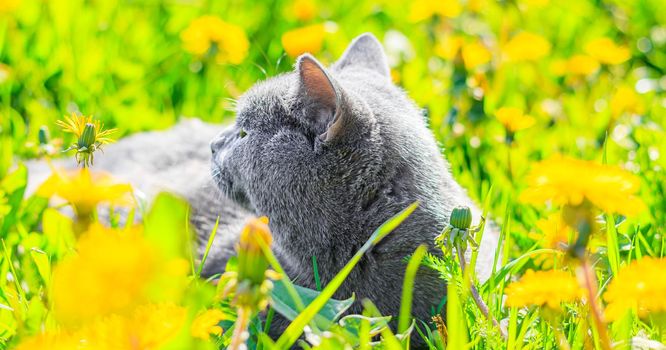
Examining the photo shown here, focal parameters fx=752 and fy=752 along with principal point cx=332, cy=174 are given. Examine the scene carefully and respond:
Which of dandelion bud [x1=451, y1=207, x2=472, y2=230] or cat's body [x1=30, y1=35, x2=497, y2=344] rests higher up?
dandelion bud [x1=451, y1=207, x2=472, y2=230]

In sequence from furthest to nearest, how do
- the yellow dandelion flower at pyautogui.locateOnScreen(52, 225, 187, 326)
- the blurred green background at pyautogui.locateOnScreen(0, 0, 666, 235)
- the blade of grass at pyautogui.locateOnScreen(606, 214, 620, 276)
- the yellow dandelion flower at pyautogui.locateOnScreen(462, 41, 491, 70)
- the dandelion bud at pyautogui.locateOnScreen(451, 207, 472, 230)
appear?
the yellow dandelion flower at pyautogui.locateOnScreen(462, 41, 491, 70)
the blurred green background at pyautogui.locateOnScreen(0, 0, 666, 235)
the blade of grass at pyautogui.locateOnScreen(606, 214, 620, 276)
the dandelion bud at pyautogui.locateOnScreen(451, 207, 472, 230)
the yellow dandelion flower at pyautogui.locateOnScreen(52, 225, 187, 326)

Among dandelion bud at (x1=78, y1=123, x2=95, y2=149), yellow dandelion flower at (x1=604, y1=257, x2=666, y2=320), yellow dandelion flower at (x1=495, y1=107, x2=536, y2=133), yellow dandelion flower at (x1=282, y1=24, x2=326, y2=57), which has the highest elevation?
dandelion bud at (x1=78, y1=123, x2=95, y2=149)

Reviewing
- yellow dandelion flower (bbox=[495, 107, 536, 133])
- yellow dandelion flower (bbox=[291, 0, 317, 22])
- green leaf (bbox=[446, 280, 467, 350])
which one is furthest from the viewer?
yellow dandelion flower (bbox=[291, 0, 317, 22])

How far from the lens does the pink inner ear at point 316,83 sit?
2.10m

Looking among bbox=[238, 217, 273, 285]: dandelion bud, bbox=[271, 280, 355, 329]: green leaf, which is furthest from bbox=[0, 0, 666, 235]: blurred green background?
bbox=[238, 217, 273, 285]: dandelion bud

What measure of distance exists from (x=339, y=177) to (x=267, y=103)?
396 millimetres

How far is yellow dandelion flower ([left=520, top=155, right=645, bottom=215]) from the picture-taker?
4.20ft

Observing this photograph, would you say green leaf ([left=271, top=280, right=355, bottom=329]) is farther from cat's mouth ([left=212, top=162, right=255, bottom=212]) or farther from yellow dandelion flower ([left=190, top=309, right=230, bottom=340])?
cat's mouth ([left=212, top=162, right=255, bottom=212])

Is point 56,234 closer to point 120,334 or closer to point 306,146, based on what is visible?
point 306,146

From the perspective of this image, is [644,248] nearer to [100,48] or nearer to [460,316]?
[460,316]

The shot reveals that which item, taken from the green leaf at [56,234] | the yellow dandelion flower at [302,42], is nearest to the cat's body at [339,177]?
the green leaf at [56,234]

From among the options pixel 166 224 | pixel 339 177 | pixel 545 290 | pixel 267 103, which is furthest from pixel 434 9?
pixel 166 224

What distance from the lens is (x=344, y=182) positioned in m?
2.13

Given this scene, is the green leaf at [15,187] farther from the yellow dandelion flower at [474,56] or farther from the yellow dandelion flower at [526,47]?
the yellow dandelion flower at [526,47]
